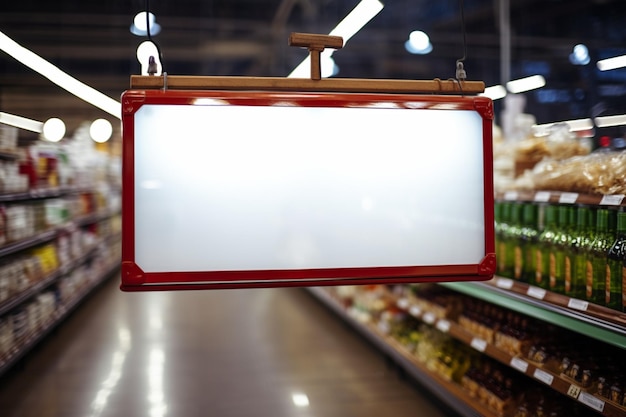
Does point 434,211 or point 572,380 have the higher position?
point 434,211

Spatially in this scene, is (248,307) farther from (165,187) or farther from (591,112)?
(165,187)

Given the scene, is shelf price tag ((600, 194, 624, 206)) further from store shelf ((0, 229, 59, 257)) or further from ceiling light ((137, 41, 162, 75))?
store shelf ((0, 229, 59, 257))

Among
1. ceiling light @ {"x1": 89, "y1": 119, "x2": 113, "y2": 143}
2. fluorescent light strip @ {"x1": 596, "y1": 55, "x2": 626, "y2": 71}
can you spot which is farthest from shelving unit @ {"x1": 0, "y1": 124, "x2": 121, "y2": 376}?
fluorescent light strip @ {"x1": 596, "y1": 55, "x2": 626, "y2": 71}

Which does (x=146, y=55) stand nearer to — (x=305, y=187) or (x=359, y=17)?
(x=305, y=187)

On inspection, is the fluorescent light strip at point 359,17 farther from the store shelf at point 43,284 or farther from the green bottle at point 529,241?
the store shelf at point 43,284

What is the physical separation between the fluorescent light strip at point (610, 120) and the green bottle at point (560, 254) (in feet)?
6.00

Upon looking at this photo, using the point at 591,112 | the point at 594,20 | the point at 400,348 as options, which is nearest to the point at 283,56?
the point at 594,20

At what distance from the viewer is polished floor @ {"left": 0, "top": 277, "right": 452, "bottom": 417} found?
3967 mm

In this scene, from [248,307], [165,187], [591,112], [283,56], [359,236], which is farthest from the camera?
[283,56]

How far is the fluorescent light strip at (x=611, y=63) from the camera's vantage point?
4.46 metres

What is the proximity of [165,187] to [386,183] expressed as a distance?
729 mm

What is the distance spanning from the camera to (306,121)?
74.8 inches

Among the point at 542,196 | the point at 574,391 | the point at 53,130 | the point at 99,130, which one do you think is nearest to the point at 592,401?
the point at 574,391

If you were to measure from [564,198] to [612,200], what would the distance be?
309 millimetres
